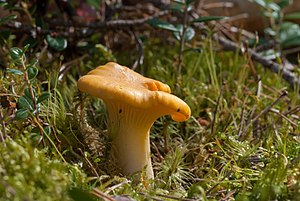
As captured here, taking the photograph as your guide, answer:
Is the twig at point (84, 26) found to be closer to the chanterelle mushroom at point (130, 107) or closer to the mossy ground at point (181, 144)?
the mossy ground at point (181, 144)

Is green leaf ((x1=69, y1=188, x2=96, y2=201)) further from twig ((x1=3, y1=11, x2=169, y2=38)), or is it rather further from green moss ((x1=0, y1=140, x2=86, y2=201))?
A: twig ((x1=3, y1=11, x2=169, y2=38))

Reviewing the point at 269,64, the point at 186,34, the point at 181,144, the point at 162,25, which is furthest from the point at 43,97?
the point at 269,64

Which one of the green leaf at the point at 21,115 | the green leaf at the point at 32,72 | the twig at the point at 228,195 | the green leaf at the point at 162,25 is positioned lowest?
the twig at the point at 228,195

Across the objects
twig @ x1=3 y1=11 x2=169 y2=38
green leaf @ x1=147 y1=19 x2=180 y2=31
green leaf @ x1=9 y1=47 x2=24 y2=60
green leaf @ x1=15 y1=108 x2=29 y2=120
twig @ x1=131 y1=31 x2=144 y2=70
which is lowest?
twig @ x1=131 y1=31 x2=144 y2=70

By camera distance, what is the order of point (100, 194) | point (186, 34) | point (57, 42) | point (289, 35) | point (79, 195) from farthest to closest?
1. point (289, 35)
2. point (186, 34)
3. point (57, 42)
4. point (100, 194)
5. point (79, 195)

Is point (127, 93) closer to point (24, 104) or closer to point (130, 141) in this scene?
point (130, 141)

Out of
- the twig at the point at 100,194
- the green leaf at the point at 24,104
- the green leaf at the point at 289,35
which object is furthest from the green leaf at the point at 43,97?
the green leaf at the point at 289,35

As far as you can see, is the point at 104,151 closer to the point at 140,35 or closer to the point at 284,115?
the point at 284,115

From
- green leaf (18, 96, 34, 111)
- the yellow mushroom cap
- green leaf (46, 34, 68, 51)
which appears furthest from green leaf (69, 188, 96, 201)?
green leaf (46, 34, 68, 51)
